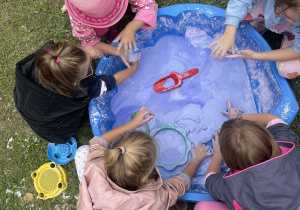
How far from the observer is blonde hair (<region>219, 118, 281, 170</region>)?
112 cm

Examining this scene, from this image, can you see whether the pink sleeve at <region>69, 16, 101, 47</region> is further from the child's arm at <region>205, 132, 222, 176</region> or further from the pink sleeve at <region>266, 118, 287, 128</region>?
the pink sleeve at <region>266, 118, 287, 128</region>

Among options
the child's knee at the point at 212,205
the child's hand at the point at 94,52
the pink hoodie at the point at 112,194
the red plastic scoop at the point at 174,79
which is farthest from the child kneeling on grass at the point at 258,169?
the child's hand at the point at 94,52

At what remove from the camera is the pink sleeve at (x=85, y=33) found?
A: 1630mm

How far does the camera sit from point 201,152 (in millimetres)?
1682

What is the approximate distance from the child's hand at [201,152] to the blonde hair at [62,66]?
2.83 feet

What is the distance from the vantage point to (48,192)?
1.82 meters

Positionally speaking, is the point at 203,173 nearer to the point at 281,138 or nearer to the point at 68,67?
the point at 281,138

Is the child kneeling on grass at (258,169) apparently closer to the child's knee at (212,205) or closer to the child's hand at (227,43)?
the child's knee at (212,205)

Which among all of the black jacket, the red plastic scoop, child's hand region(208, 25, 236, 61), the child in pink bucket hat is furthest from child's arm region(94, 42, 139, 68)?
child's hand region(208, 25, 236, 61)

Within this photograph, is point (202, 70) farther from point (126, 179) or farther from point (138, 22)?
point (126, 179)

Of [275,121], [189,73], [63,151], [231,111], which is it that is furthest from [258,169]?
[63,151]

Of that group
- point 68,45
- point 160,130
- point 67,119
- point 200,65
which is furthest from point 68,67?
point 200,65

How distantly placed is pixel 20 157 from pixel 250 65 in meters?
1.76

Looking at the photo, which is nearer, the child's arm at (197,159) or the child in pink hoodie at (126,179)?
the child in pink hoodie at (126,179)
